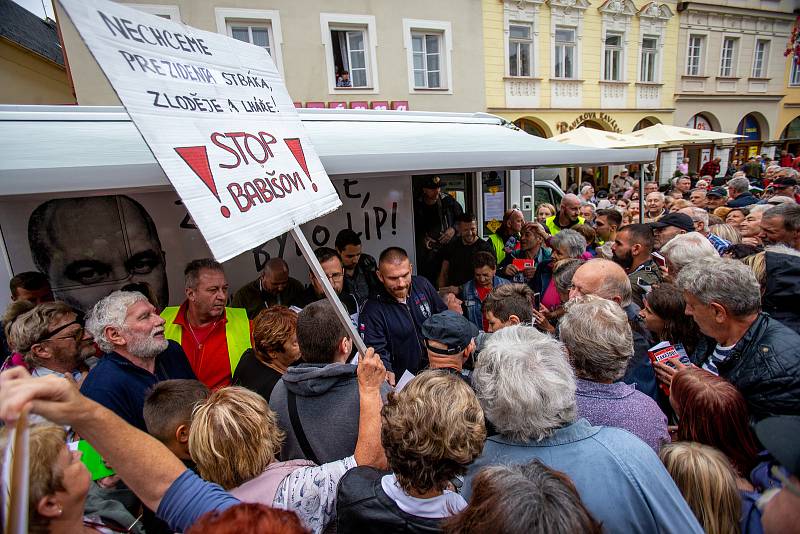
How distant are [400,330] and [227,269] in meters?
1.84

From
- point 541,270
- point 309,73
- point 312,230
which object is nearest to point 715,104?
point 309,73

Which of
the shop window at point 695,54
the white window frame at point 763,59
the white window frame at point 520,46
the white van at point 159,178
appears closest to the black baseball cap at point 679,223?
the white van at point 159,178

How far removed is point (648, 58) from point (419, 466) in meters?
19.3

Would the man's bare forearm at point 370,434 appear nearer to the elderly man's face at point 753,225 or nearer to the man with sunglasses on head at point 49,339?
the man with sunglasses on head at point 49,339

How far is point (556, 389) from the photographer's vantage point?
1.31 m

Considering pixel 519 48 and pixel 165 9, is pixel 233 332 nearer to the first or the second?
pixel 165 9

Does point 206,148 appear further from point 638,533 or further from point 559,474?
point 638,533

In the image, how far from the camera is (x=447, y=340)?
203cm

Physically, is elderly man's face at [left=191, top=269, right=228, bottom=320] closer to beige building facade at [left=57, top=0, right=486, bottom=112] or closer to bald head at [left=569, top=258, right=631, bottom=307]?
bald head at [left=569, top=258, right=631, bottom=307]

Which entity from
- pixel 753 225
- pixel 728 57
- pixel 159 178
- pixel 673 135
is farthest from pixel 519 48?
pixel 159 178

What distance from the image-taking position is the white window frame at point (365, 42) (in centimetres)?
1028

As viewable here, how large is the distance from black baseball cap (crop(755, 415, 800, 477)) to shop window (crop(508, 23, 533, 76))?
14.0 m

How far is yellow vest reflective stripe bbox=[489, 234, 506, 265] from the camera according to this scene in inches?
195

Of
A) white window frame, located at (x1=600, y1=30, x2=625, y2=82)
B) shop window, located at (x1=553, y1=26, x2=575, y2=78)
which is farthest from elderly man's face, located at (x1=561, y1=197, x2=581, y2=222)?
white window frame, located at (x1=600, y1=30, x2=625, y2=82)
